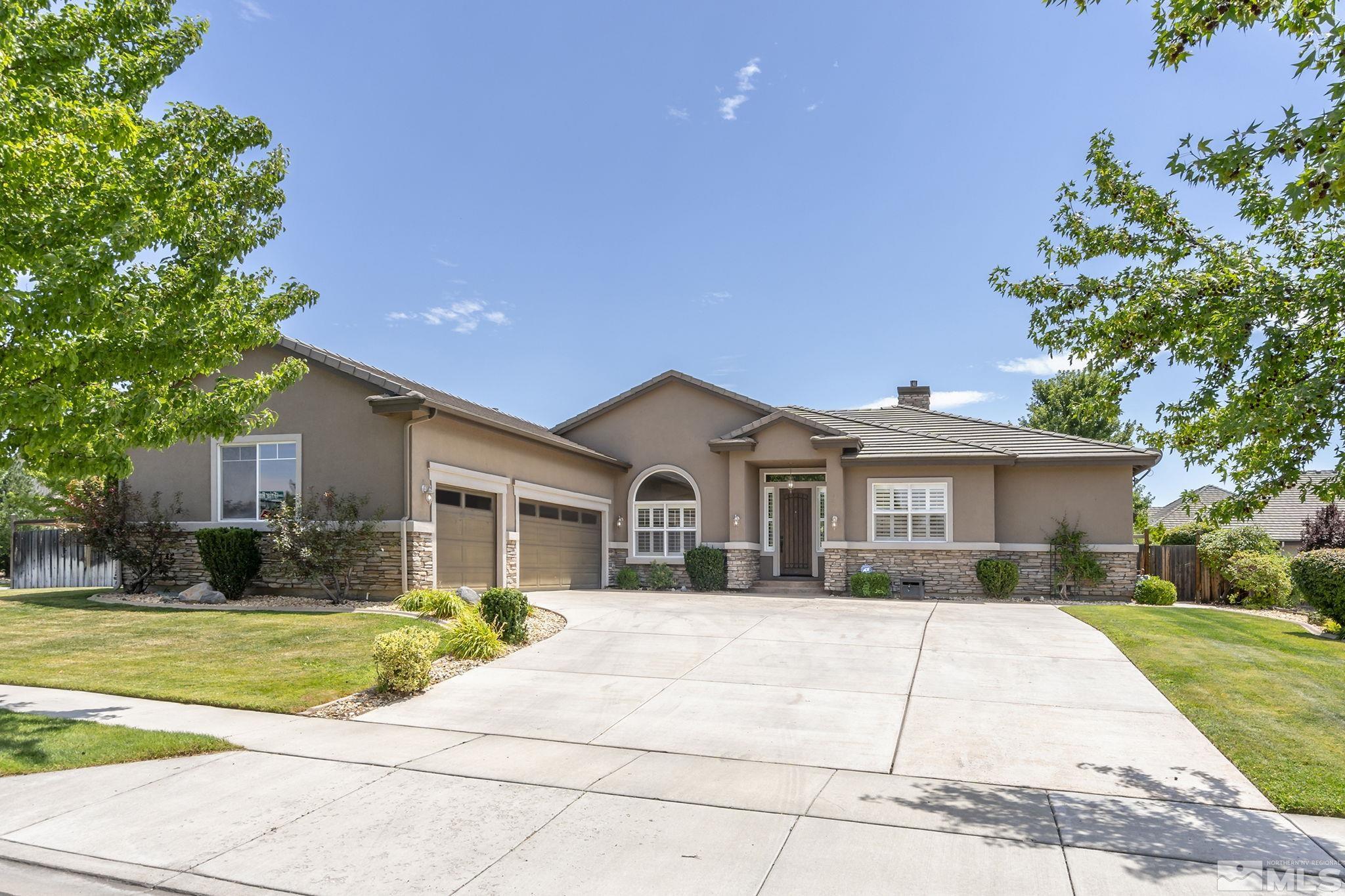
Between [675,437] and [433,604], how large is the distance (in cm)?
1078

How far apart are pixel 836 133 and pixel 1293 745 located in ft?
39.1

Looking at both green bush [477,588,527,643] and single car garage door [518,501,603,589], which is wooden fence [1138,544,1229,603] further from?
green bush [477,588,527,643]

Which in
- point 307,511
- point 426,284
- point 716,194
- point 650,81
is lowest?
point 307,511

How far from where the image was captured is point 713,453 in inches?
885

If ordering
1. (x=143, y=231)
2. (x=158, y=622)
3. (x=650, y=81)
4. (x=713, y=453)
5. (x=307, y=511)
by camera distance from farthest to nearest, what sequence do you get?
(x=713, y=453) < (x=650, y=81) < (x=307, y=511) < (x=158, y=622) < (x=143, y=231)

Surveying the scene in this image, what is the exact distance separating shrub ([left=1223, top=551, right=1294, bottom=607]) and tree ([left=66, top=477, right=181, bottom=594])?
22.9 m

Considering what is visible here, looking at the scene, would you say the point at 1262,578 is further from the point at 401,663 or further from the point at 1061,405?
the point at 401,663

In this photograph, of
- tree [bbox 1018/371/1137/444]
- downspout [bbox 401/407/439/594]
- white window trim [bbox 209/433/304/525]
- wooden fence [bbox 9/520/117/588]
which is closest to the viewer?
downspout [bbox 401/407/439/594]

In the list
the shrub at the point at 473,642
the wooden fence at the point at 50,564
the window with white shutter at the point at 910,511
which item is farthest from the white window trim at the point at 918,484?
the wooden fence at the point at 50,564

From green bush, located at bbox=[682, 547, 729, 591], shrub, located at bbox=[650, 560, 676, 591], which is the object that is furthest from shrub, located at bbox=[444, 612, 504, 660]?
shrub, located at bbox=[650, 560, 676, 591]

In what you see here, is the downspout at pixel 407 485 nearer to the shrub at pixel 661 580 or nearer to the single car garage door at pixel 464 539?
the single car garage door at pixel 464 539

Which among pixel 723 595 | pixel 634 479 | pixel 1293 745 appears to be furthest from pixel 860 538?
pixel 1293 745

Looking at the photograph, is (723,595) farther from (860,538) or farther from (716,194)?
(716,194)

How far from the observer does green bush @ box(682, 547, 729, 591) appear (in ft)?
70.2
